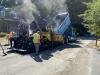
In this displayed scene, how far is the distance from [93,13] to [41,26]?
6168mm

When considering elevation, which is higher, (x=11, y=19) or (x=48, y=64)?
(x=11, y=19)

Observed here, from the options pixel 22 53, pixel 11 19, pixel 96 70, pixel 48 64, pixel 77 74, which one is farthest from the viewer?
pixel 11 19

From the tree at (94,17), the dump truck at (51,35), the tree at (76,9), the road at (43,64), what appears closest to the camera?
the road at (43,64)

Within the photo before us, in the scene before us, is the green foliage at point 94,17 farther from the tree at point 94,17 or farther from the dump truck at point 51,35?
the dump truck at point 51,35

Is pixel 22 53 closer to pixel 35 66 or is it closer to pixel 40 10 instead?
pixel 35 66

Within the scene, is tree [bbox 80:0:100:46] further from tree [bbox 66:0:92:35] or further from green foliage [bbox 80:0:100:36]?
tree [bbox 66:0:92:35]

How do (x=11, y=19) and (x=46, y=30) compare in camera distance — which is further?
(x=11, y=19)

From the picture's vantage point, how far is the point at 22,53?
2400 cm

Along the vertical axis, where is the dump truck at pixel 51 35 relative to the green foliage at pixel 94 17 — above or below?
below

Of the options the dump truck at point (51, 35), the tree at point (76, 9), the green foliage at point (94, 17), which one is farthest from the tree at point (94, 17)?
the tree at point (76, 9)

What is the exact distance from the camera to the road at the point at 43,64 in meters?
17.1

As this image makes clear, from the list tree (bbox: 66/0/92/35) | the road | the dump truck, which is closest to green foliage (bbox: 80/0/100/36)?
the dump truck

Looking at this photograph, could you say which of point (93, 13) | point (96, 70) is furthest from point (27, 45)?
point (93, 13)

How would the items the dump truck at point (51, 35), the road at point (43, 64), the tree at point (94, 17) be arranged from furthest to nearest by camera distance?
the tree at point (94, 17) → the dump truck at point (51, 35) → the road at point (43, 64)
